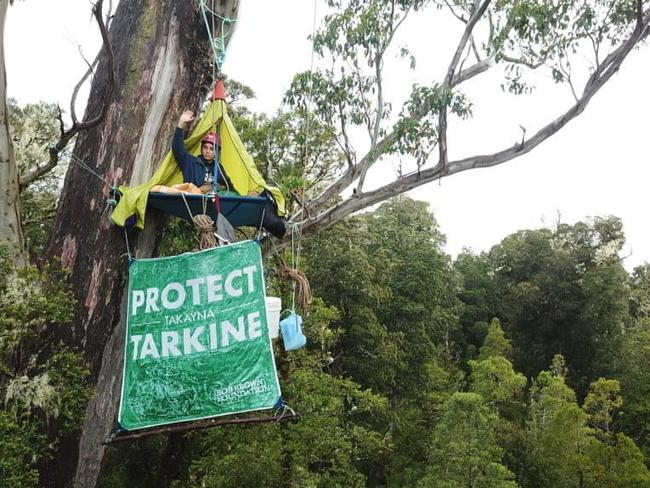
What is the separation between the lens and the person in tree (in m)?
3.87

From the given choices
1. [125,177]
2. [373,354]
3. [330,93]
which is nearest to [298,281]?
[125,177]

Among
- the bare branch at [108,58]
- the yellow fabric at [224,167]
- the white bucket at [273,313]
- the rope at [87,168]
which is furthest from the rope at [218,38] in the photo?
the white bucket at [273,313]

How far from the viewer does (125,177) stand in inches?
157

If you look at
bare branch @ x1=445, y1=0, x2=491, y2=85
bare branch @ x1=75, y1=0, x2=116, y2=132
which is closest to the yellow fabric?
bare branch @ x1=75, y1=0, x2=116, y2=132

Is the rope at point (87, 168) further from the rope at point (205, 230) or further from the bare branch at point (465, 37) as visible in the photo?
the bare branch at point (465, 37)

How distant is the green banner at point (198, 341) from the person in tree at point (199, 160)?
58 cm

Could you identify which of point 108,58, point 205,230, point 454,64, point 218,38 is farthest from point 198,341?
point 454,64

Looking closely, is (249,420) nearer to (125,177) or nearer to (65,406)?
(65,406)

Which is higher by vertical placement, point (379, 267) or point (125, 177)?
point (379, 267)

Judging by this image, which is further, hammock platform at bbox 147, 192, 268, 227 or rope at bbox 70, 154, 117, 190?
rope at bbox 70, 154, 117, 190

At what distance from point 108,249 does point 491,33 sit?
4.76 metres

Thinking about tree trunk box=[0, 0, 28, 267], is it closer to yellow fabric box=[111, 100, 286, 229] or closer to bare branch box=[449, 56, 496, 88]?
yellow fabric box=[111, 100, 286, 229]

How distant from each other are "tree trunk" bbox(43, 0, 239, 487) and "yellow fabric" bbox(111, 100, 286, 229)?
227 millimetres

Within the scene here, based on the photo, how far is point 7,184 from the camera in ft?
12.2
